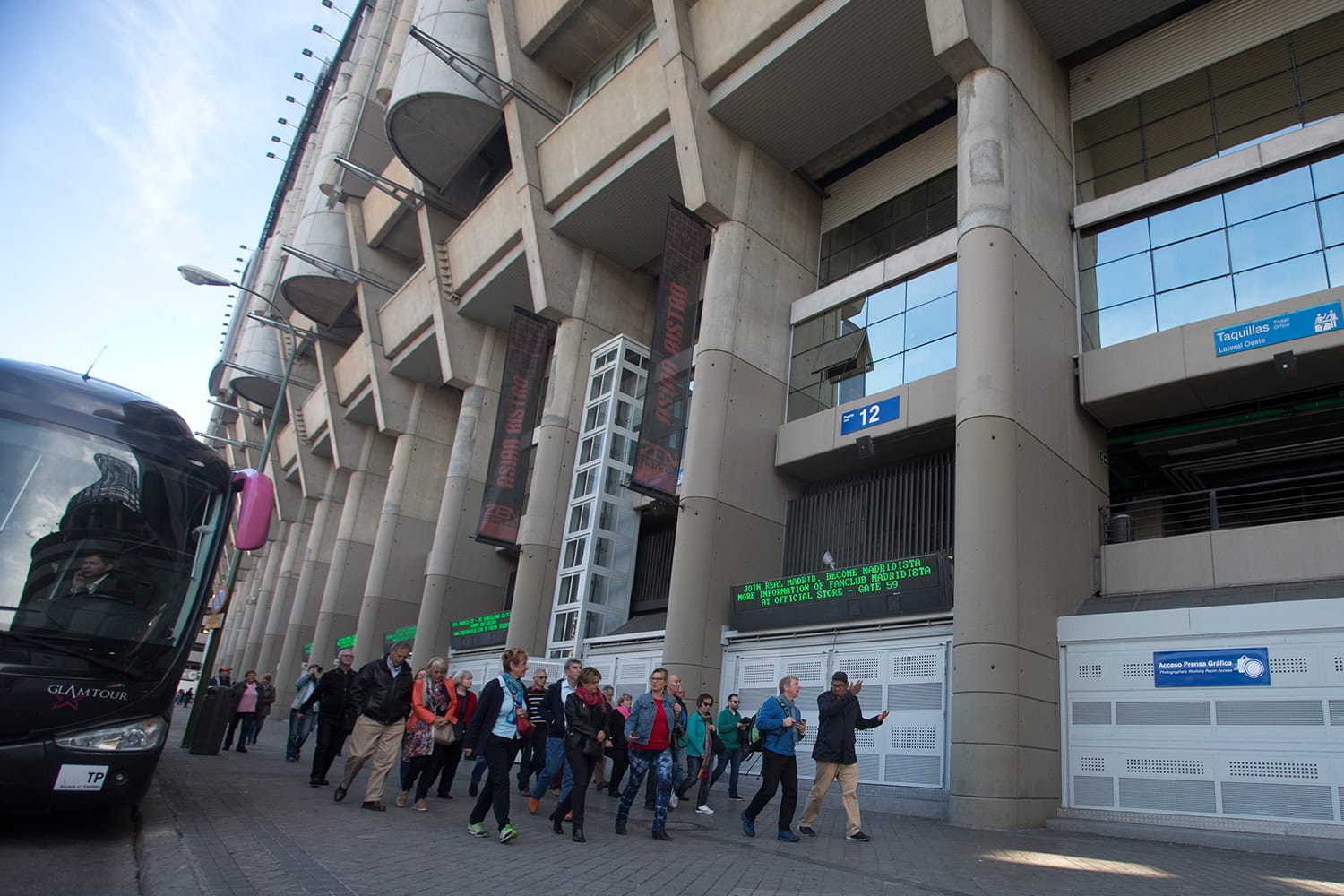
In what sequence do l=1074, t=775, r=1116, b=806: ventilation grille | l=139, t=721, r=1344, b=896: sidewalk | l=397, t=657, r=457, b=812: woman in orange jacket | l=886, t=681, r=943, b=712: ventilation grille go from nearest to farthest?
l=139, t=721, r=1344, b=896: sidewalk → l=397, t=657, r=457, b=812: woman in orange jacket → l=1074, t=775, r=1116, b=806: ventilation grille → l=886, t=681, r=943, b=712: ventilation grille

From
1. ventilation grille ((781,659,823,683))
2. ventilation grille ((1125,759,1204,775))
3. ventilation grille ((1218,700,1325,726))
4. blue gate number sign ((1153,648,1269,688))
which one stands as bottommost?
ventilation grille ((1125,759,1204,775))

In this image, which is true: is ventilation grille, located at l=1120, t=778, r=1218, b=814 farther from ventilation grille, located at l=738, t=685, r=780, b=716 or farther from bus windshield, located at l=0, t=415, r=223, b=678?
bus windshield, located at l=0, t=415, r=223, b=678

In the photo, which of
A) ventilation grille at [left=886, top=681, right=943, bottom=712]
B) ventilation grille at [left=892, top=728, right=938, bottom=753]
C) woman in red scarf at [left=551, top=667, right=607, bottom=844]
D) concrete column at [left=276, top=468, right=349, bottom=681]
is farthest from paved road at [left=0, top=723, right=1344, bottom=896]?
concrete column at [left=276, top=468, right=349, bottom=681]

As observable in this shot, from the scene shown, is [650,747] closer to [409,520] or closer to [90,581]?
[90,581]

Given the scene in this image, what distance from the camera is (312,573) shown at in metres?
39.5

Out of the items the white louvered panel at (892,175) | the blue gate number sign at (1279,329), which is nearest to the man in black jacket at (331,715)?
the blue gate number sign at (1279,329)

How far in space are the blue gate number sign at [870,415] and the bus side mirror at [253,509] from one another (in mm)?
11314

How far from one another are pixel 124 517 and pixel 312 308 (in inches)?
1434

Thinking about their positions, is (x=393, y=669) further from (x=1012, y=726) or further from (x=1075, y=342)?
(x=1075, y=342)

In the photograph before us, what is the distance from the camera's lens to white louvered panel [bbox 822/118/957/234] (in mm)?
18828

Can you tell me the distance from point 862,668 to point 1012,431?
454 cm

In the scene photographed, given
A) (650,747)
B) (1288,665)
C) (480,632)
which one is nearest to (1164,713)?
(1288,665)

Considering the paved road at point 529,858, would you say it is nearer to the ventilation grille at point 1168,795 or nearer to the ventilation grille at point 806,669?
the ventilation grille at point 1168,795

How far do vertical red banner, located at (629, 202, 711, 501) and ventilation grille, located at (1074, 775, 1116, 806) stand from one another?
8.80m
